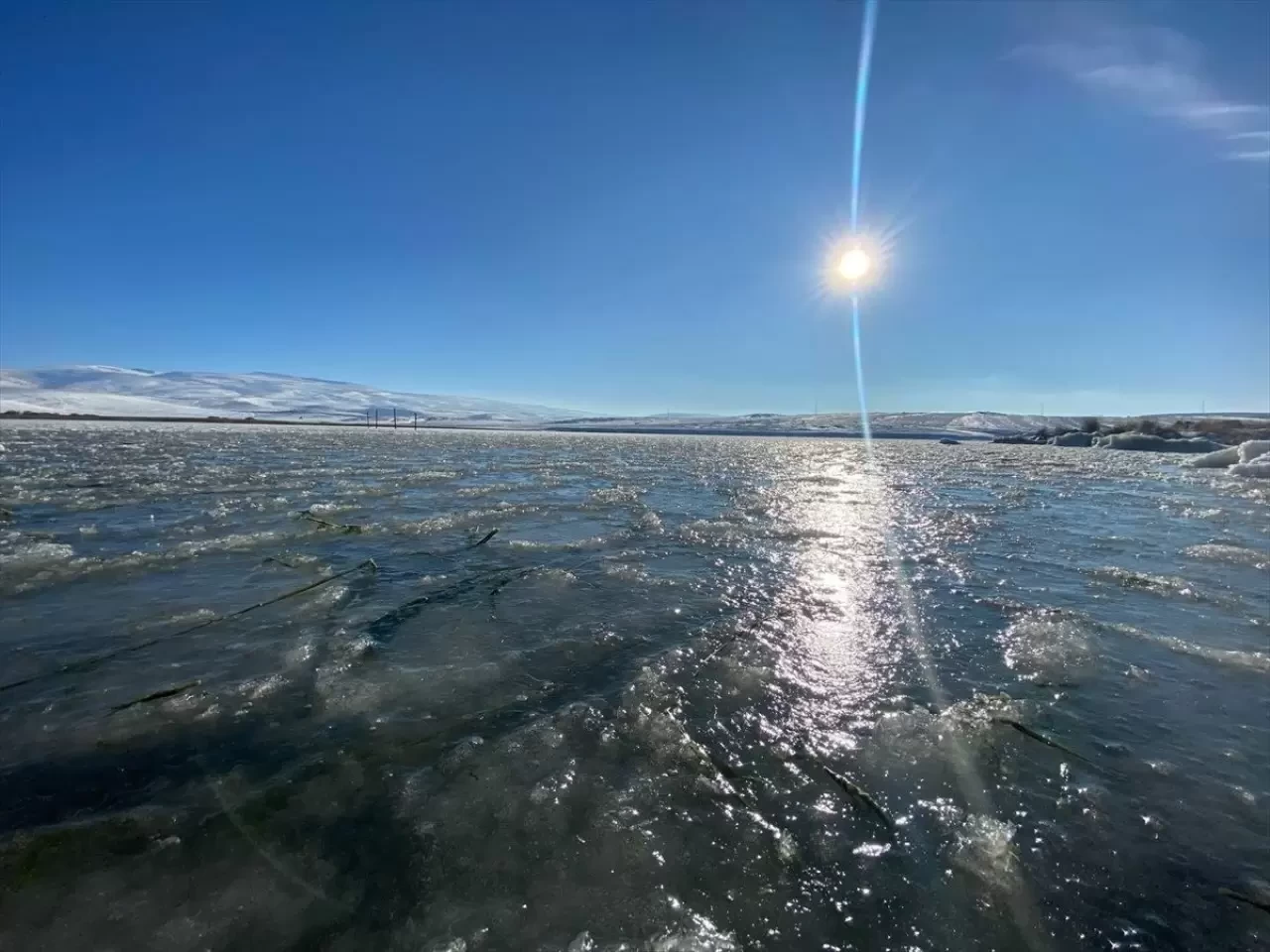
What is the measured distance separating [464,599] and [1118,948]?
5756mm

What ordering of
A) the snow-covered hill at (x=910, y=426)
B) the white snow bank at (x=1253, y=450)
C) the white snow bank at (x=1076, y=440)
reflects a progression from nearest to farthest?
the white snow bank at (x=1253, y=450), the white snow bank at (x=1076, y=440), the snow-covered hill at (x=910, y=426)

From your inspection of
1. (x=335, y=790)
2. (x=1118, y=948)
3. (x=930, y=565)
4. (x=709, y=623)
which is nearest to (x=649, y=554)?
(x=709, y=623)

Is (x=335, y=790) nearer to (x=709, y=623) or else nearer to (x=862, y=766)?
(x=862, y=766)

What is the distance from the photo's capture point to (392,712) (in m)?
4.09

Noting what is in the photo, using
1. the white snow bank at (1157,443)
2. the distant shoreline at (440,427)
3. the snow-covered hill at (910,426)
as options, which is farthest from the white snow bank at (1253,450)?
the snow-covered hill at (910,426)

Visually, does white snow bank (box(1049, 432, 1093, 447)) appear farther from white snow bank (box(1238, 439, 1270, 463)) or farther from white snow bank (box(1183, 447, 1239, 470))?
white snow bank (box(1238, 439, 1270, 463))

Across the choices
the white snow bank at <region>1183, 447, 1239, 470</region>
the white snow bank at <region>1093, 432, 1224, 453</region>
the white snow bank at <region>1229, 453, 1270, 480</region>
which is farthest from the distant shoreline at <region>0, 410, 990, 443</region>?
the white snow bank at <region>1229, 453, 1270, 480</region>

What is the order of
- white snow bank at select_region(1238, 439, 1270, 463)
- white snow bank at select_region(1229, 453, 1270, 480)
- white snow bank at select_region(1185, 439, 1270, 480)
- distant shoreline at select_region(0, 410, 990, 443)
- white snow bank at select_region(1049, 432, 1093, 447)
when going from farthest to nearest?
1. distant shoreline at select_region(0, 410, 990, 443)
2. white snow bank at select_region(1049, 432, 1093, 447)
3. white snow bank at select_region(1238, 439, 1270, 463)
4. white snow bank at select_region(1185, 439, 1270, 480)
5. white snow bank at select_region(1229, 453, 1270, 480)

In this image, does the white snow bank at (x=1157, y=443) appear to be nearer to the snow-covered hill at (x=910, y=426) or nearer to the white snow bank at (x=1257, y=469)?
the white snow bank at (x=1257, y=469)

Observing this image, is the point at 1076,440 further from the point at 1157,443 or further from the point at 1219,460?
the point at 1219,460

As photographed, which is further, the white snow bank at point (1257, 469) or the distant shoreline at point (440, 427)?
the distant shoreline at point (440, 427)

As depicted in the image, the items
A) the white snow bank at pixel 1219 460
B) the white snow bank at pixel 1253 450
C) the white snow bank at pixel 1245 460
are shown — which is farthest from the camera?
the white snow bank at pixel 1219 460

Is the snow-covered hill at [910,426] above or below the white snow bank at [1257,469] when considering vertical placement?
above

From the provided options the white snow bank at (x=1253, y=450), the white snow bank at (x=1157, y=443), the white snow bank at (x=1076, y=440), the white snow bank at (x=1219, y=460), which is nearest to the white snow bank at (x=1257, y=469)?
the white snow bank at (x=1253, y=450)
